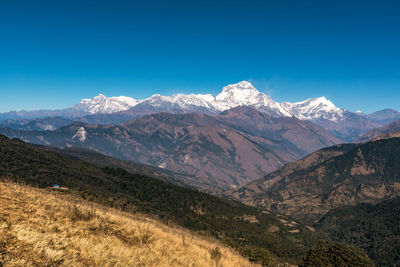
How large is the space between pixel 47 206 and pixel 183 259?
46.0 ft

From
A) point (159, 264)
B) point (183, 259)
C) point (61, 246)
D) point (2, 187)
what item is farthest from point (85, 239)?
point (2, 187)

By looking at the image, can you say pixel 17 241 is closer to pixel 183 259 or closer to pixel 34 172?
pixel 183 259

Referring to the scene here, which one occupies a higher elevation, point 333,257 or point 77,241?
point 77,241

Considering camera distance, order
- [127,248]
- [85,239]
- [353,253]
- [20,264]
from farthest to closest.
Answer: [353,253] < [127,248] < [85,239] < [20,264]

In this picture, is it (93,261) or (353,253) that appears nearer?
(93,261)

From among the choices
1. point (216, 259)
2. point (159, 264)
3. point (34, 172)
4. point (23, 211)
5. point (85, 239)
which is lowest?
point (34, 172)

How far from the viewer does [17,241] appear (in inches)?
617

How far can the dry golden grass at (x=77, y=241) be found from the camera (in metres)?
15.5

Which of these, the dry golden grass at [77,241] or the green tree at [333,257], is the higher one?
the dry golden grass at [77,241]

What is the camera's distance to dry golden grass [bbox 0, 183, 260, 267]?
51.0 ft

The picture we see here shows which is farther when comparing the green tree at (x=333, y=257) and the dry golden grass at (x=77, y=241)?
the green tree at (x=333, y=257)

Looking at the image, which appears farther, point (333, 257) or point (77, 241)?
point (333, 257)

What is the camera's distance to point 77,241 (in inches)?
735

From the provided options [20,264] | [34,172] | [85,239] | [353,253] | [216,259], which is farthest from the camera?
[34,172]
